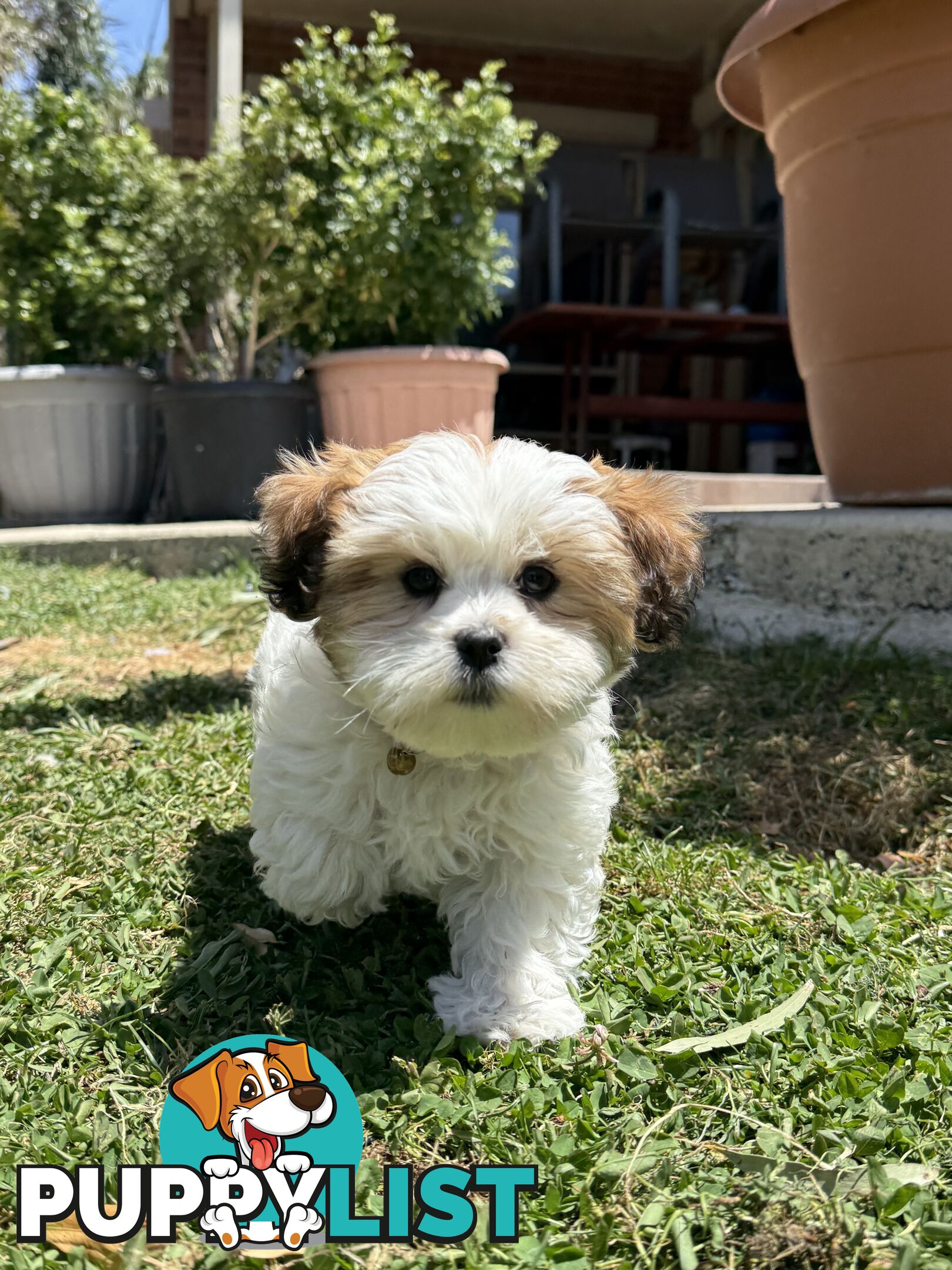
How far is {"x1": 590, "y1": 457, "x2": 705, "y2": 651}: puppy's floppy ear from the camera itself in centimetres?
230

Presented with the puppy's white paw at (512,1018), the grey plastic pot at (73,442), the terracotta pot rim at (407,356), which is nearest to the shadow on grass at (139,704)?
the puppy's white paw at (512,1018)

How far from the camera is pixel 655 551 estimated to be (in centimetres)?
231

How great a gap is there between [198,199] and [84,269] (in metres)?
0.88

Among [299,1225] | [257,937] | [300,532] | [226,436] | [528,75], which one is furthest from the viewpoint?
[528,75]

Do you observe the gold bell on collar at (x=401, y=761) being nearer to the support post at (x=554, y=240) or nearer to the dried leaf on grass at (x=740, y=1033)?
the dried leaf on grass at (x=740, y=1033)

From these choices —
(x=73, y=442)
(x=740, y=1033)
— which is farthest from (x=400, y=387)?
(x=740, y=1033)

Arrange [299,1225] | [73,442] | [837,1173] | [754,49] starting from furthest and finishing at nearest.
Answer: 1. [73,442]
2. [754,49]
3. [837,1173]
4. [299,1225]

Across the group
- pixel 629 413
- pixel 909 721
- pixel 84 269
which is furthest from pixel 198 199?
pixel 909 721

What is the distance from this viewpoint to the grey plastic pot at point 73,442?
7.38 meters

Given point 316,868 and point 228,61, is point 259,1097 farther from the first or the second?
point 228,61

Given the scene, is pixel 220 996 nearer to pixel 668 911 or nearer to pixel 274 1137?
pixel 274 1137

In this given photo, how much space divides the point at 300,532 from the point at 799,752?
2.03 meters

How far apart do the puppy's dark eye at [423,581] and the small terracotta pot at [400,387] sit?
15.1 feet

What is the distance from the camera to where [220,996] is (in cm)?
229
